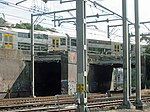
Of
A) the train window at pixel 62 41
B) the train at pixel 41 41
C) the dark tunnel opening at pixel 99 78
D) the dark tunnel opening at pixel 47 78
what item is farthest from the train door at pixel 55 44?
the dark tunnel opening at pixel 99 78

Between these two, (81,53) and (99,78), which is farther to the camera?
(99,78)

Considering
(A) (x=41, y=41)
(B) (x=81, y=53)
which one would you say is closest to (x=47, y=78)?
(A) (x=41, y=41)

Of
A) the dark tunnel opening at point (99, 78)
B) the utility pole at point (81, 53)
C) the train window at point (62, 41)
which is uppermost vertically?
the train window at point (62, 41)

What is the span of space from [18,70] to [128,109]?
889 inches

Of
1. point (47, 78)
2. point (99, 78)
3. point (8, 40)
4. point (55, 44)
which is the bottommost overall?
point (99, 78)

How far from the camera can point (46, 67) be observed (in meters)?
49.7

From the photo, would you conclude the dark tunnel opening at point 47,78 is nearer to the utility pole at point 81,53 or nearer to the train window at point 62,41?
the train window at point 62,41

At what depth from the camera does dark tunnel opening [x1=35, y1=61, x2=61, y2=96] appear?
48.0 meters

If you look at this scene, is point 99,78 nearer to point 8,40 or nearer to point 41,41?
point 41,41

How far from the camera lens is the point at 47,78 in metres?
49.7

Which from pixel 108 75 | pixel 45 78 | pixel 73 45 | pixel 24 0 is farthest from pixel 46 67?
pixel 24 0

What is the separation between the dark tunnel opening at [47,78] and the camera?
157 feet

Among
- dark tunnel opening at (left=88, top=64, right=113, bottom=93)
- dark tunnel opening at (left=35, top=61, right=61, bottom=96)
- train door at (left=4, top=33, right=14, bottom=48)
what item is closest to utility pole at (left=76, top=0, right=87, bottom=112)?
train door at (left=4, top=33, right=14, bottom=48)

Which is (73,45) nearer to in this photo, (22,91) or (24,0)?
(22,91)
